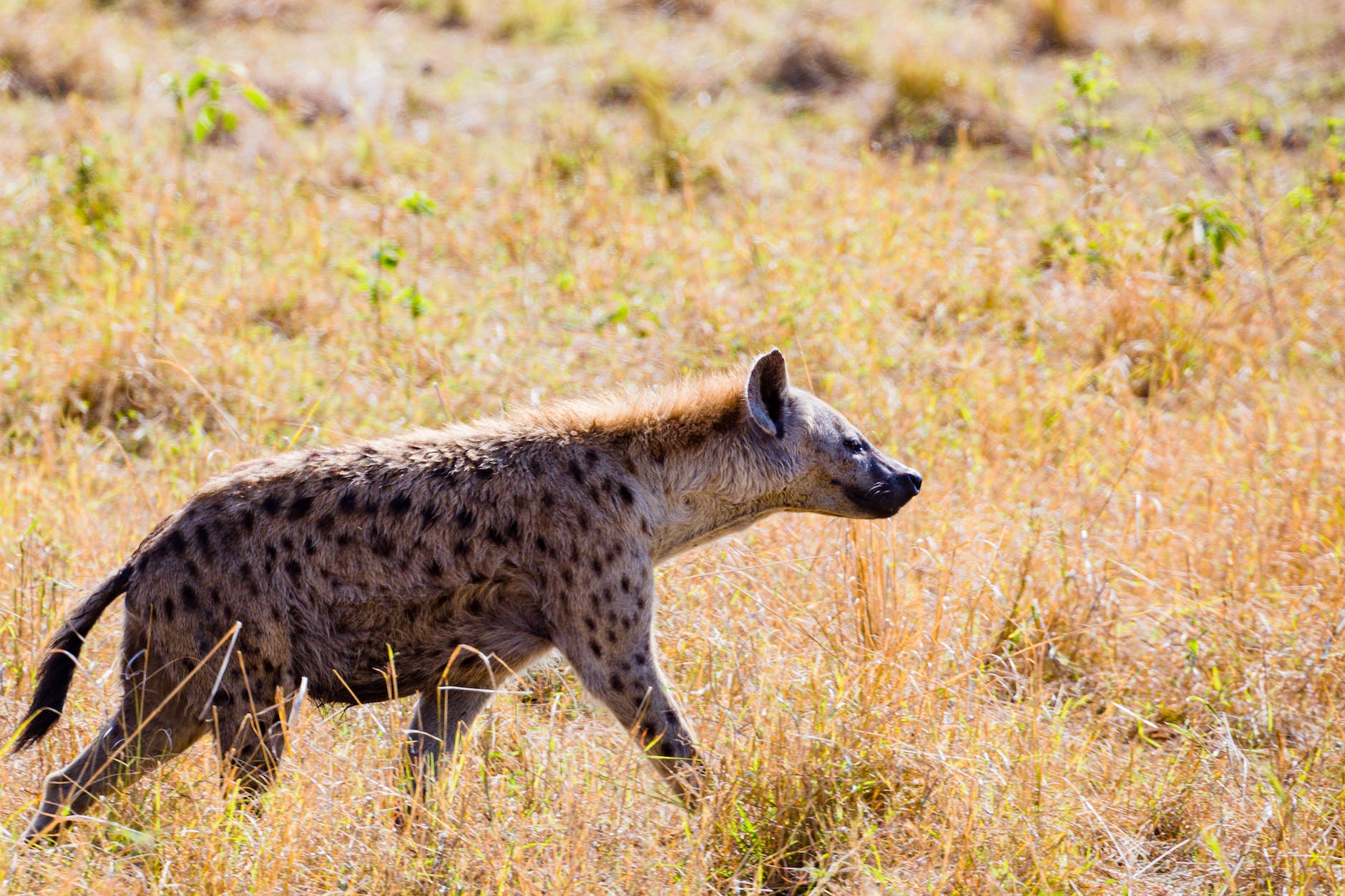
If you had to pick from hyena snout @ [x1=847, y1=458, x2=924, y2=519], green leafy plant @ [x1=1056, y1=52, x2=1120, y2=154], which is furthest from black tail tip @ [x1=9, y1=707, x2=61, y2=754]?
green leafy plant @ [x1=1056, y1=52, x2=1120, y2=154]

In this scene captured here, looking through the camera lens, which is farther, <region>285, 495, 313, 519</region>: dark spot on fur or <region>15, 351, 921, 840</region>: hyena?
<region>285, 495, 313, 519</region>: dark spot on fur

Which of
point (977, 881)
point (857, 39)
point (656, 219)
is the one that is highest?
point (857, 39)

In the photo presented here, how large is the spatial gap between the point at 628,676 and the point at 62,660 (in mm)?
1367

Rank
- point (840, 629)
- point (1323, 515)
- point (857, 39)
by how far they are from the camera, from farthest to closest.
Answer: point (857, 39) → point (1323, 515) → point (840, 629)

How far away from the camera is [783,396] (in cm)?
400

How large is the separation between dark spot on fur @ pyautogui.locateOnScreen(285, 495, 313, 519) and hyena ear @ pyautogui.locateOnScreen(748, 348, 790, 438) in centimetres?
124

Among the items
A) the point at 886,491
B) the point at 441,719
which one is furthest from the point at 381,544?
the point at 886,491

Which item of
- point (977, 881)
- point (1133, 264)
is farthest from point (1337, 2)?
point (977, 881)

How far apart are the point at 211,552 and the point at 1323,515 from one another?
13.3 ft

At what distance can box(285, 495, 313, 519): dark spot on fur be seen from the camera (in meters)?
3.41

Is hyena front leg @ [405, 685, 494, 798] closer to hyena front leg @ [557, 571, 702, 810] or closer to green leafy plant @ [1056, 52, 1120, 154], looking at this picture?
hyena front leg @ [557, 571, 702, 810]

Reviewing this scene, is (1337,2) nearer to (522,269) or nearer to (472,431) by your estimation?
(522,269)

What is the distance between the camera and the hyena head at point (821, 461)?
3963 millimetres

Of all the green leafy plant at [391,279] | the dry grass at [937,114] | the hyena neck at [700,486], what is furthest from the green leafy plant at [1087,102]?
the hyena neck at [700,486]
